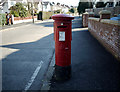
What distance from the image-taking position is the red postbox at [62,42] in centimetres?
381

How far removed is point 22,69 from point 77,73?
1.97 m

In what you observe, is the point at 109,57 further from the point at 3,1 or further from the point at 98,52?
the point at 3,1

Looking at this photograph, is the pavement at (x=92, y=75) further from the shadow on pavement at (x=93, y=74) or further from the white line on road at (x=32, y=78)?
the white line on road at (x=32, y=78)

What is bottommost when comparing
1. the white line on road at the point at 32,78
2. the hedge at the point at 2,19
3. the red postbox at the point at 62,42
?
the white line on road at the point at 32,78

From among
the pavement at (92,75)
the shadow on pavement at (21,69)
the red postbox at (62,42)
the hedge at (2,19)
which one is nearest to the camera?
the pavement at (92,75)

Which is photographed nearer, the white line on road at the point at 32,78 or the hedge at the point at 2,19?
the white line on road at the point at 32,78

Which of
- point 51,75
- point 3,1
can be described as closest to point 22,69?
point 51,75

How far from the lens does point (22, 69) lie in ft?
16.7

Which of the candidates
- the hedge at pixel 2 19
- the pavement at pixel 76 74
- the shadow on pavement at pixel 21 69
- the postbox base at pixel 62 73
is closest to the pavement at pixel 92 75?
the pavement at pixel 76 74

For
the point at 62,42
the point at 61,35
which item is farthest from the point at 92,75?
the point at 61,35

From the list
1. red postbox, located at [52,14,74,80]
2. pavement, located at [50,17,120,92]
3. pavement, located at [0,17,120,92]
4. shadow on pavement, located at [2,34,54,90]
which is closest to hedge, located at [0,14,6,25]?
shadow on pavement, located at [2,34,54,90]

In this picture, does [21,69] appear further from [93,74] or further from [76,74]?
[93,74]

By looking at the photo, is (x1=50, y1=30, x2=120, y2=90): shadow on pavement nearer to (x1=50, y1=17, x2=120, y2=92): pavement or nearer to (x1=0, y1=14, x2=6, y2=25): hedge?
(x1=50, y1=17, x2=120, y2=92): pavement

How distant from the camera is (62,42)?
13.0 feet
